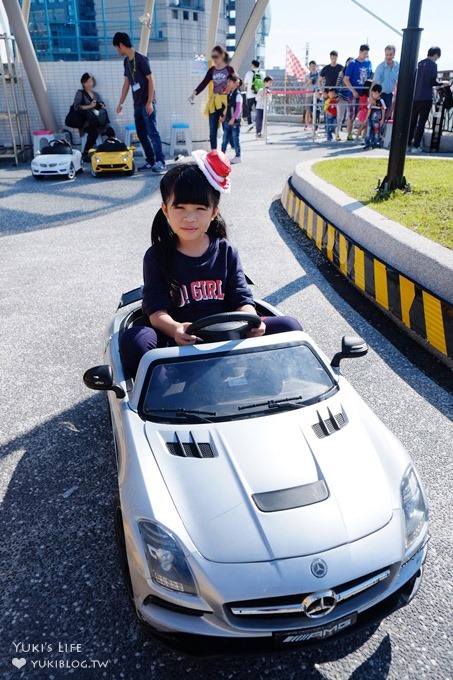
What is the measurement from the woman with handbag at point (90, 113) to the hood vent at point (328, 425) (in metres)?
12.3

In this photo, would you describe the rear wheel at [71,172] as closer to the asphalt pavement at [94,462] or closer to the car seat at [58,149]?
the car seat at [58,149]

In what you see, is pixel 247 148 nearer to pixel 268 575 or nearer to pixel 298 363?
pixel 298 363

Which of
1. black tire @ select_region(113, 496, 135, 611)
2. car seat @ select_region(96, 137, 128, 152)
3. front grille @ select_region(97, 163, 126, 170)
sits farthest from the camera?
car seat @ select_region(96, 137, 128, 152)

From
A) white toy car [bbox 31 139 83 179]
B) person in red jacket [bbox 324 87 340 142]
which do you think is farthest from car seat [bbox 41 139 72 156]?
person in red jacket [bbox 324 87 340 142]

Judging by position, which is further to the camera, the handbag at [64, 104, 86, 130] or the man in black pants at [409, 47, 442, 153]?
the handbag at [64, 104, 86, 130]

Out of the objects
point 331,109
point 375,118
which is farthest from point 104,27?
point 375,118

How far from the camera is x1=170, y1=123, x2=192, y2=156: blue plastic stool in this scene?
44.9 ft

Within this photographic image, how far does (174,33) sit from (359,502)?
35961 mm

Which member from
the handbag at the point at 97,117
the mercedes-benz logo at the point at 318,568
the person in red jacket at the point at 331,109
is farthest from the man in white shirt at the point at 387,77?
the mercedes-benz logo at the point at 318,568

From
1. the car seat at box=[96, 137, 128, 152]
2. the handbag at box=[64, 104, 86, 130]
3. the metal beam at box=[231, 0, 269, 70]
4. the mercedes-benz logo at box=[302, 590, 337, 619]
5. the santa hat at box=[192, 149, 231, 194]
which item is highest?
the metal beam at box=[231, 0, 269, 70]

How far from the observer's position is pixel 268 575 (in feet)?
5.94

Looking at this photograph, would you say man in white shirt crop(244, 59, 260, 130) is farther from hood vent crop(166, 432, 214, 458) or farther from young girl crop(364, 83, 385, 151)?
hood vent crop(166, 432, 214, 458)

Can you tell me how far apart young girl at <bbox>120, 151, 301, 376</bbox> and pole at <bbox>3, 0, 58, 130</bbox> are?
12197 mm

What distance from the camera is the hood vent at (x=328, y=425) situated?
2.35 m
